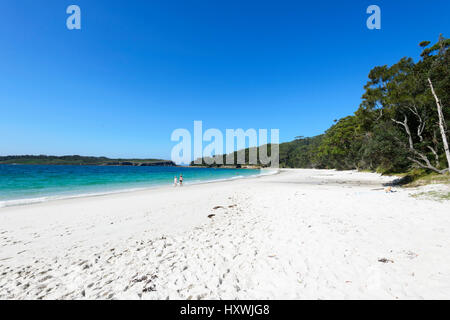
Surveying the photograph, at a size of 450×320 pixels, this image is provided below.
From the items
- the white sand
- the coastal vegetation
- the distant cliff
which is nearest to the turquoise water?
the white sand

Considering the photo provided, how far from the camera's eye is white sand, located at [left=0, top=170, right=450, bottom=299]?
3055 mm

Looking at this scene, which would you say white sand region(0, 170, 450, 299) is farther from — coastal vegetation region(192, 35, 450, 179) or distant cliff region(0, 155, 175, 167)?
distant cliff region(0, 155, 175, 167)

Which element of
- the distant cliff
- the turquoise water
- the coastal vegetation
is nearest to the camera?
the coastal vegetation

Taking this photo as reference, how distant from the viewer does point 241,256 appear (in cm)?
424

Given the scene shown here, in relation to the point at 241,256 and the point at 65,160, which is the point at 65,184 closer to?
the point at 241,256

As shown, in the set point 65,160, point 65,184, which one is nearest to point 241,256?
point 65,184

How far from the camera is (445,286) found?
9.34ft

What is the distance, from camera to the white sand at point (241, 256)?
10.0ft

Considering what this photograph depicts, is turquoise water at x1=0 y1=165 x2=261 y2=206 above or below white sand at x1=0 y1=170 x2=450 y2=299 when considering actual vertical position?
below

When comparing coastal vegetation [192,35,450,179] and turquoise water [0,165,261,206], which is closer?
coastal vegetation [192,35,450,179]

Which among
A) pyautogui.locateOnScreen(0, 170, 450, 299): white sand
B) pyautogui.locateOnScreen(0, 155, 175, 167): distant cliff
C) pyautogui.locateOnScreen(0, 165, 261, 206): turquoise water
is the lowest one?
pyautogui.locateOnScreen(0, 165, 261, 206): turquoise water

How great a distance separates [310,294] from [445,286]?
2277 millimetres

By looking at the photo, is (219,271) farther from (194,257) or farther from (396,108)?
(396,108)
